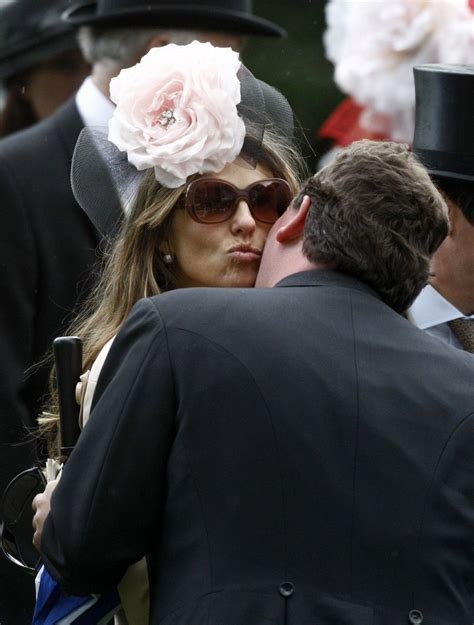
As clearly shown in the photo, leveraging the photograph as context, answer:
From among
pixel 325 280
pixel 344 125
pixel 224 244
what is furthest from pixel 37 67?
pixel 325 280

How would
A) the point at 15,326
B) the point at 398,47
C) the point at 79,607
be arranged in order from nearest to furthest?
the point at 79,607 < the point at 15,326 < the point at 398,47

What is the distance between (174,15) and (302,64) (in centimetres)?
147

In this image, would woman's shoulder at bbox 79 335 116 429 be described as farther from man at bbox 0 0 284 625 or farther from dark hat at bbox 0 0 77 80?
dark hat at bbox 0 0 77 80

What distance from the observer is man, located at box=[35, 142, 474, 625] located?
2.63m

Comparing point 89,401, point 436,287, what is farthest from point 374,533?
point 436,287

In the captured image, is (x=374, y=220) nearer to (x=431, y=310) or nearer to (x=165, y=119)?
(x=165, y=119)

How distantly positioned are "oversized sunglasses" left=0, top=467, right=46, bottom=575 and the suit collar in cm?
80

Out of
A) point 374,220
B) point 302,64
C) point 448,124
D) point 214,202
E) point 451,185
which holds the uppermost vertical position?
point 374,220

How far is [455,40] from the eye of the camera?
545 centimetres

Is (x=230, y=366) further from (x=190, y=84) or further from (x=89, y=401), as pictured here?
(x=190, y=84)

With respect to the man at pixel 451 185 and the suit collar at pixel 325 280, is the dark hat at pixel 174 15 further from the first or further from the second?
the suit collar at pixel 325 280

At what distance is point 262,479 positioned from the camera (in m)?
2.64

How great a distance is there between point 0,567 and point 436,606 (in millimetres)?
2117

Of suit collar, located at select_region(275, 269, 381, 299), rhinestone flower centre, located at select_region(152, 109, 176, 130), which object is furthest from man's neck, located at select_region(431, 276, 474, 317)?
suit collar, located at select_region(275, 269, 381, 299)
